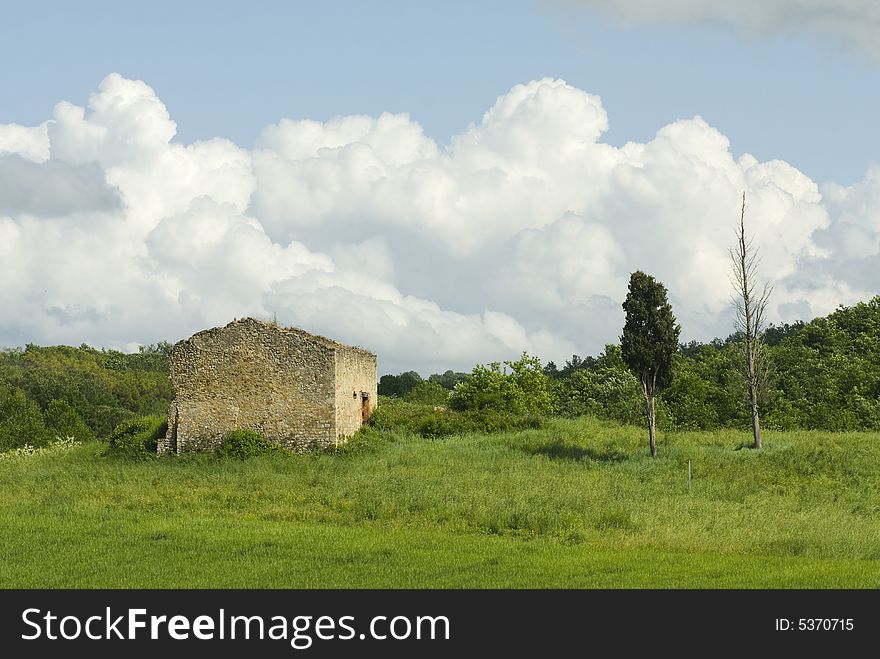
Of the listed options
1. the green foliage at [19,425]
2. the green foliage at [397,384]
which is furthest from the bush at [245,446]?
the green foliage at [397,384]

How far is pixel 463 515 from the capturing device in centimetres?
2483

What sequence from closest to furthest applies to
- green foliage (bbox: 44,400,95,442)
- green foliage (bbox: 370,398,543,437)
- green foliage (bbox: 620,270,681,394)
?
1. green foliage (bbox: 620,270,681,394)
2. green foliage (bbox: 370,398,543,437)
3. green foliage (bbox: 44,400,95,442)

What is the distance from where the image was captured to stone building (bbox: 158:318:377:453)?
38.7 meters

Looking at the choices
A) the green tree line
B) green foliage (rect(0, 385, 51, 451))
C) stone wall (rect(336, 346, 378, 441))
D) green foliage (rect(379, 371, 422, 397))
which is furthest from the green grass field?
green foliage (rect(379, 371, 422, 397))

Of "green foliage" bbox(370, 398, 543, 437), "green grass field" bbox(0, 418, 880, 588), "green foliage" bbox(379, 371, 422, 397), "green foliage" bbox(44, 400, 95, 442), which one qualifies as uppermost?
"green foliage" bbox(379, 371, 422, 397)

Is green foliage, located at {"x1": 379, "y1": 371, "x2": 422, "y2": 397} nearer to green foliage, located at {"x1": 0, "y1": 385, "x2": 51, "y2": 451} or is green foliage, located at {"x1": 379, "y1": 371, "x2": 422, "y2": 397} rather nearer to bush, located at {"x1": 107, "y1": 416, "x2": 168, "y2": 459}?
green foliage, located at {"x1": 0, "y1": 385, "x2": 51, "y2": 451}

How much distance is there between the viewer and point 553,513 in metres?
24.2

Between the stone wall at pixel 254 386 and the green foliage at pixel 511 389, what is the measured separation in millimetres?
16023

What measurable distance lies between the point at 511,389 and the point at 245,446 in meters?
24.4

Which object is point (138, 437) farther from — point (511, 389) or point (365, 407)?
point (511, 389)

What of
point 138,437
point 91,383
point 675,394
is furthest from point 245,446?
point 91,383

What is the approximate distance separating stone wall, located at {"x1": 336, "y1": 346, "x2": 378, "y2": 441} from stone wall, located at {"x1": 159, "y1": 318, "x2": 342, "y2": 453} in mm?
678

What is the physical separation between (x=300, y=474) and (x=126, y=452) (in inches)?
411
